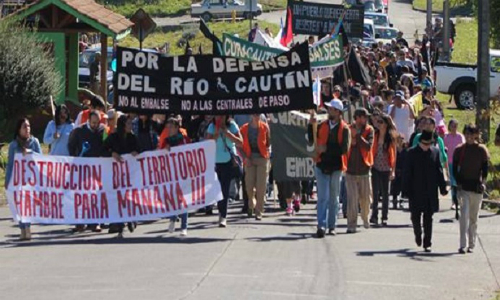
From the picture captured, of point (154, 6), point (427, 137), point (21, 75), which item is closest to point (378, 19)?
point (154, 6)

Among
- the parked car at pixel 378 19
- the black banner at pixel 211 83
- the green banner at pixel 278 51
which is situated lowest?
the black banner at pixel 211 83

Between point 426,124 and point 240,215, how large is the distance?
4.46 m

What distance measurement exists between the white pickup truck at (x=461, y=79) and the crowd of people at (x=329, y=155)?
54.1 feet

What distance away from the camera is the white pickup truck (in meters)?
37.9

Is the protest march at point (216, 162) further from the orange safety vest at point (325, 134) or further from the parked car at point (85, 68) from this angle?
the parked car at point (85, 68)

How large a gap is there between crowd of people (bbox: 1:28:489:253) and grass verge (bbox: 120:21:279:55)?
109ft

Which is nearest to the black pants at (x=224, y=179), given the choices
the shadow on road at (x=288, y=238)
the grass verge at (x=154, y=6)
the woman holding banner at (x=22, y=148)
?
the shadow on road at (x=288, y=238)

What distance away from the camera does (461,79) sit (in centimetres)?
3803

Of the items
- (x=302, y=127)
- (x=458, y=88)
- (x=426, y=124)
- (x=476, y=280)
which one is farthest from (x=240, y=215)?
(x=458, y=88)

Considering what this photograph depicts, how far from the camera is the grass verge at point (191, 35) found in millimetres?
54891

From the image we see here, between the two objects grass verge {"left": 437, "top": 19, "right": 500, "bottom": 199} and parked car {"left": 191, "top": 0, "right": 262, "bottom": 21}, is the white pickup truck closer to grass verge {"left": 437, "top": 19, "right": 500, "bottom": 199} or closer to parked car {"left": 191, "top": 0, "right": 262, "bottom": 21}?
grass verge {"left": 437, "top": 19, "right": 500, "bottom": 199}

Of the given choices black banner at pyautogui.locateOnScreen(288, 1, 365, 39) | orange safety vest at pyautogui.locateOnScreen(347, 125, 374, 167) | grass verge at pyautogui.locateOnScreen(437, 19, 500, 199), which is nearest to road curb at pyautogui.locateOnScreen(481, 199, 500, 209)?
grass verge at pyautogui.locateOnScreen(437, 19, 500, 199)

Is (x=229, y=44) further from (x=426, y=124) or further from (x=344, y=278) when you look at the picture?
(x=344, y=278)

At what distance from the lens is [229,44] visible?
21.5m
